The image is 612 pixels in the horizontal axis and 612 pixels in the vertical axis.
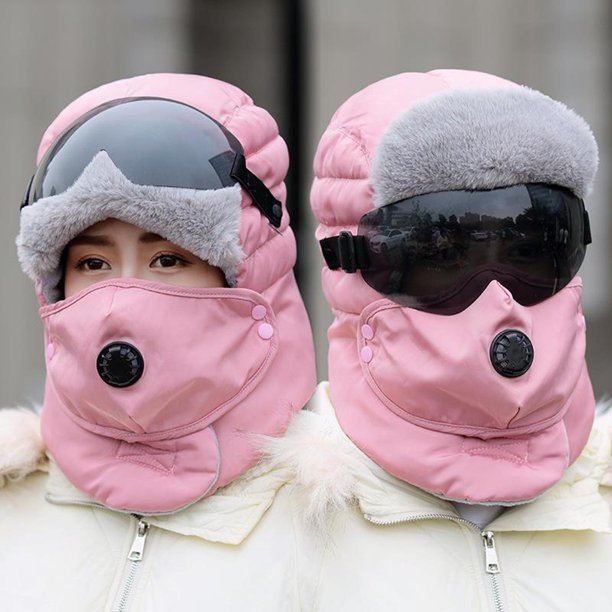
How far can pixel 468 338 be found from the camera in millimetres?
1768

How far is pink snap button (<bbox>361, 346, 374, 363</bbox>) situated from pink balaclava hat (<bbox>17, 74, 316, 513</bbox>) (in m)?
0.15

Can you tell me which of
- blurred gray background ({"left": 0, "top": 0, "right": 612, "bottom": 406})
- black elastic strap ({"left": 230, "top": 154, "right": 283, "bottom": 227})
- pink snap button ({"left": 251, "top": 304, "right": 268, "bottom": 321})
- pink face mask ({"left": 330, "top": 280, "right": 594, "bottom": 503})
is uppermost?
blurred gray background ({"left": 0, "top": 0, "right": 612, "bottom": 406})

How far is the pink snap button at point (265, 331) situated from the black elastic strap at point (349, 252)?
162 mm

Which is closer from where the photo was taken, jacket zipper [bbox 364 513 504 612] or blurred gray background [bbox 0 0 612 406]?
jacket zipper [bbox 364 513 504 612]

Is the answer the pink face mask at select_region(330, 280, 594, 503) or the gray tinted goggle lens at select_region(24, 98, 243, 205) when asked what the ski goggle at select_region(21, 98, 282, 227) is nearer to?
the gray tinted goggle lens at select_region(24, 98, 243, 205)

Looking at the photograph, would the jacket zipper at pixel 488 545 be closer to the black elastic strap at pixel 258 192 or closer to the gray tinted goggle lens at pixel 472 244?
the gray tinted goggle lens at pixel 472 244

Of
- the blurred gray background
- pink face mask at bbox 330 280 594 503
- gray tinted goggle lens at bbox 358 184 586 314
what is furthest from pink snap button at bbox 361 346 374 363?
the blurred gray background

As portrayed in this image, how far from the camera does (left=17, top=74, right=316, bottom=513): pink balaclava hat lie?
1797 millimetres

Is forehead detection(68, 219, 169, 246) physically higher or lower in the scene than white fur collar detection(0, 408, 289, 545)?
higher

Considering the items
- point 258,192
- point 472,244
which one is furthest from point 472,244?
point 258,192

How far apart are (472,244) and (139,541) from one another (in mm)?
734

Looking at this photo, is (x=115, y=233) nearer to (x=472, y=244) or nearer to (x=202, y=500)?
(x=202, y=500)

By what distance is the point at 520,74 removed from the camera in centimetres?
502

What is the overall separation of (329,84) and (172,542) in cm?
324
